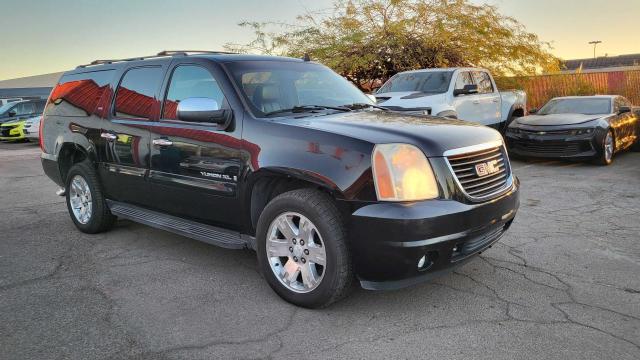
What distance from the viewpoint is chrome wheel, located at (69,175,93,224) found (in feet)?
17.9

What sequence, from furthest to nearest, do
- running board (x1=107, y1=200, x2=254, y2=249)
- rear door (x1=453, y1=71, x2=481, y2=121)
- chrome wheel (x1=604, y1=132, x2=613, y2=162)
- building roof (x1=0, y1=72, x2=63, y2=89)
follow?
building roof (x1=0, y1=72, x2=63, y2=89) < rear door (x1=453, y1=71, x2=481, y2=121) < chrome wheel (x1=604, y1=132, x2=613, y2=162) < running board (x1=107, y1=200, x2=254, y2=249)

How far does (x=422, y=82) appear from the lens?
10875mm

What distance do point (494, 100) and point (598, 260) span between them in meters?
8.08

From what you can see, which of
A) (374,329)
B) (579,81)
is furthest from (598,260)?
(579,81)

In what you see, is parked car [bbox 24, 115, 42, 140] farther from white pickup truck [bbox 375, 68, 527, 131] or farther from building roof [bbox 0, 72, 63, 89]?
building roof [bbox 0, 72, 63, 89]

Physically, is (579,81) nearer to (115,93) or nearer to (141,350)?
(115,93)

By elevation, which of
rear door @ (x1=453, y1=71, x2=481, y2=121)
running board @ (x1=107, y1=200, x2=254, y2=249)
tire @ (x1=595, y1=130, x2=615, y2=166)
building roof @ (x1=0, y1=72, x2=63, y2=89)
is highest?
building roof @ (x1=0, y1=72, x2=63, y2=89)

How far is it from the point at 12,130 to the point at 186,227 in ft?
62.4

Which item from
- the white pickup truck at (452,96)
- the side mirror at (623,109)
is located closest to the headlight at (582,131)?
the side mirror at (623,109)

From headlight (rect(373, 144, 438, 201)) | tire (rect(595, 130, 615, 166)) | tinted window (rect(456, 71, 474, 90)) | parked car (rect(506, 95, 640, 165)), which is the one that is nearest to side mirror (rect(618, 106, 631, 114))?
parked car (rect(506, 95, 640, 165))

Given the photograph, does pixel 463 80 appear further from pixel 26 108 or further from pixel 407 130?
pixel 26 108

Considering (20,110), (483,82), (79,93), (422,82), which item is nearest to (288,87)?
(79,93)

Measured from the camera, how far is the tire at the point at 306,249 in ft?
10.7

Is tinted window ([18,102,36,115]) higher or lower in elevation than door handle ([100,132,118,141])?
higher
